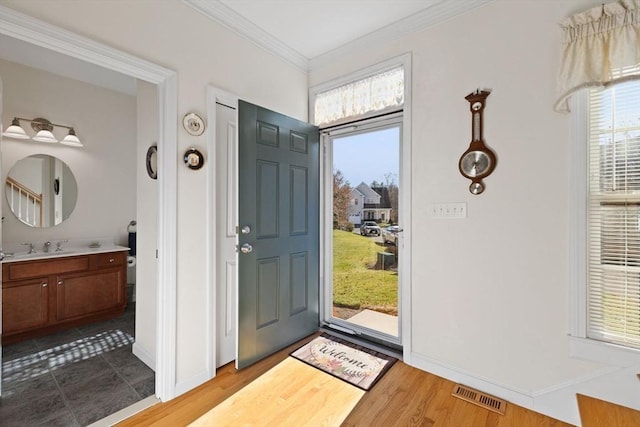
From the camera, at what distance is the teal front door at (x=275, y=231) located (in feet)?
7.08

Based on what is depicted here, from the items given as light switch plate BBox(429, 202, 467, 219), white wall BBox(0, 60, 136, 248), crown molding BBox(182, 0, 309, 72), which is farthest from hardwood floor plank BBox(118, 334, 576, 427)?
crown molding BBox(182, 0, 309, 72)

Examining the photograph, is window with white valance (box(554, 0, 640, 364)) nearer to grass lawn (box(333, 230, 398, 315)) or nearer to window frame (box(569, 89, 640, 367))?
window frame (box(569, 89, 640, 367))

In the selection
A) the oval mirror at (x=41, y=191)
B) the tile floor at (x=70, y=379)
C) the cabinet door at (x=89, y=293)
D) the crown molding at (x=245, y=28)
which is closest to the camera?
the tile floor at (x=70, y=379)

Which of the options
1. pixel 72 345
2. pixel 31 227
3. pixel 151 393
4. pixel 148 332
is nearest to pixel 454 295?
pixel 151 393

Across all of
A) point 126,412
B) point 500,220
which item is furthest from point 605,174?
point 126,412

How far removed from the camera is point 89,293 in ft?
9.80

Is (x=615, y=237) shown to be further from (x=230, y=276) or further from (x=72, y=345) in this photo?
(x=72, y=345)

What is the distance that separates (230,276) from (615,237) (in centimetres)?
258

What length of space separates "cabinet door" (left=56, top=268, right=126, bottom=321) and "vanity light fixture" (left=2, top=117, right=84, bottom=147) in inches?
59.9

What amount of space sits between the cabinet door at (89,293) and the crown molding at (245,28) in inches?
112

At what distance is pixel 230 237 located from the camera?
2324 millimetres

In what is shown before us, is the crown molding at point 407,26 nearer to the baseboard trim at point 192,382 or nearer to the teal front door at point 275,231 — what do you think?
the teal front door at point 275,231

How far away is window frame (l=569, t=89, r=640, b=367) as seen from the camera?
1.60 m

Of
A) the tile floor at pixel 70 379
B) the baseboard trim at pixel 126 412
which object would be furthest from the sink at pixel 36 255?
the baseboard trim at pixel 126 412
